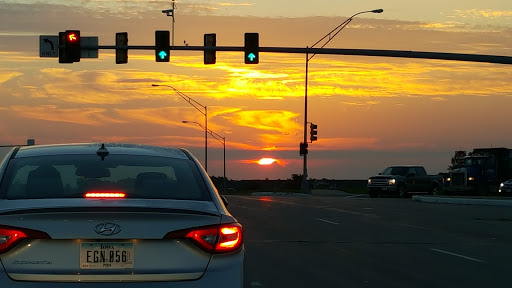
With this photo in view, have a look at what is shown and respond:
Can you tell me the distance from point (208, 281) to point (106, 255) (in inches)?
28.4

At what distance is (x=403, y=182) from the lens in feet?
164

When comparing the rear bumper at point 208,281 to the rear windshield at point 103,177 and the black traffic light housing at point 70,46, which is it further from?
the black traffic light housing at point 70,46

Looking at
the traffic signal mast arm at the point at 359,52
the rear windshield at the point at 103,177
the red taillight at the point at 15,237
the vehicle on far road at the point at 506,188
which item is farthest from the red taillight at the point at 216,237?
the vehicle on far road at the point at 506,188

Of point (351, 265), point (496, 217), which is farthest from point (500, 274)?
point (496, 217)

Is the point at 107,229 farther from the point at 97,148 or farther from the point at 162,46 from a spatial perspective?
the point at 162,46

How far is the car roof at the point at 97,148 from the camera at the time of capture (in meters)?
7.11

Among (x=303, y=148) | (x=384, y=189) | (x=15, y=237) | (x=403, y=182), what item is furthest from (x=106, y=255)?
(x=303, y=148)

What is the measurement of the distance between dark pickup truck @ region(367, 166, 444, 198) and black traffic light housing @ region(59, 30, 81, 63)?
24.8m

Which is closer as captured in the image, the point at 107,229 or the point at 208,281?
the point at 107,229

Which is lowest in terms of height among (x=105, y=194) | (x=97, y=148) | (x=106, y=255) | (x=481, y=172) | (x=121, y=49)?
(x=481, y=172)

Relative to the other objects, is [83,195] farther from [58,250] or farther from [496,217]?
[496,217]

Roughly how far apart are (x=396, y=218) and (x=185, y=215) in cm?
2121

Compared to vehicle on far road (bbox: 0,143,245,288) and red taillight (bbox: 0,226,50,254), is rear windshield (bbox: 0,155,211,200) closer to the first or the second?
vehicle on far road (bbox: 0,143,245,288)

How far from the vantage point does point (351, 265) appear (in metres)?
13.8
